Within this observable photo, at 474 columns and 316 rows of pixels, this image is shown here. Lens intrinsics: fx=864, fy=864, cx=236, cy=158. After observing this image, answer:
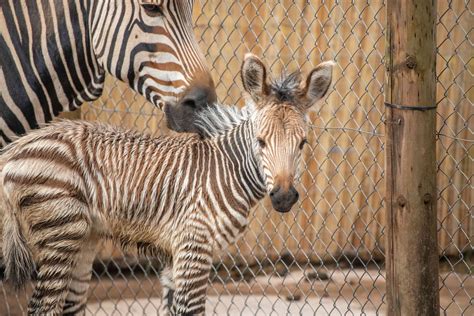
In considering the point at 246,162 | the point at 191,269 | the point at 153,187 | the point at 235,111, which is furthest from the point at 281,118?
the point at 191,269

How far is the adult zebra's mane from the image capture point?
5.09 meters

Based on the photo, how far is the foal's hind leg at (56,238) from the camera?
4.81 metres

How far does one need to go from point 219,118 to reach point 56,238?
118 cm

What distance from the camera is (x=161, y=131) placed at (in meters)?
7.48

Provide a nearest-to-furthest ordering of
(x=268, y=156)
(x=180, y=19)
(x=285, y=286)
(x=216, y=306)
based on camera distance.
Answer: (x=268, y=156), (x=180, y=19), (x=216, y=306), (x=285, y=286)

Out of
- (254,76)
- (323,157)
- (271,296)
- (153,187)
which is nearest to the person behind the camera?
(254,76)

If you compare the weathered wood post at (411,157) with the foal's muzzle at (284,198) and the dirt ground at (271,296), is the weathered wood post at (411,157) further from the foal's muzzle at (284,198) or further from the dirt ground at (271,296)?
the dirt ground at (271,296)

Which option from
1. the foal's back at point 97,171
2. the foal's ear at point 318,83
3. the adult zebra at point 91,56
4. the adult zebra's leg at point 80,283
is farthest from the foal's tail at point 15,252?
the foal's ear at point 318,83

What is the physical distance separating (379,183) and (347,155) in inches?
15.0

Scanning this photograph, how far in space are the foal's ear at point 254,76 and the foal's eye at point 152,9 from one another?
65 cm

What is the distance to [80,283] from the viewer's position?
17.5 ft

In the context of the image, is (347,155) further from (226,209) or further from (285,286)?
(226,209)

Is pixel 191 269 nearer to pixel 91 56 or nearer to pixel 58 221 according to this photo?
pixel 58 221

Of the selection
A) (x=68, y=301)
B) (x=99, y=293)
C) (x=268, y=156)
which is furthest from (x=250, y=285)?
(x=268, y=156)
